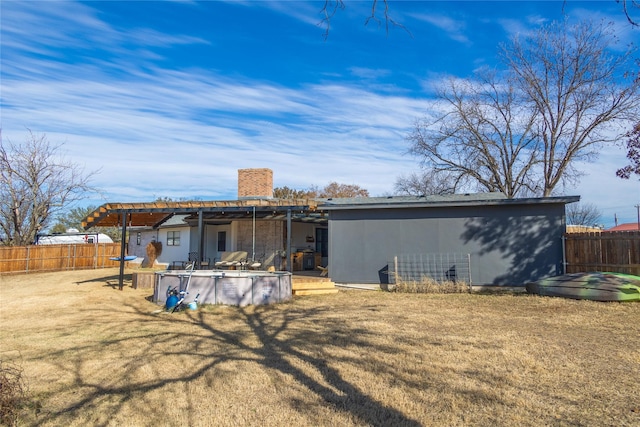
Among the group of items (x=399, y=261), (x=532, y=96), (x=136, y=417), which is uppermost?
(x=532, y=96)

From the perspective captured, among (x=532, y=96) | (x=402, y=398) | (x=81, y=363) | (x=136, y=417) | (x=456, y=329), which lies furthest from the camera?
(x=532, y=96)

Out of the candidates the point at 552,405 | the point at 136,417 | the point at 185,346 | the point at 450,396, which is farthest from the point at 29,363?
the point at 552,405

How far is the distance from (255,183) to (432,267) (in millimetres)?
10711

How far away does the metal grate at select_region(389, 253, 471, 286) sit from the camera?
13.9 m

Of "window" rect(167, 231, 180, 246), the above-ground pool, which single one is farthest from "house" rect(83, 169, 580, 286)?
"window" rect(167, 231, 180, 246)

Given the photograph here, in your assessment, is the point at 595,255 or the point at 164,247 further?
the point at 164,247

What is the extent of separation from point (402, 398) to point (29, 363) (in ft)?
17.1

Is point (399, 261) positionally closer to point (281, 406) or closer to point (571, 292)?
point (571, 292)

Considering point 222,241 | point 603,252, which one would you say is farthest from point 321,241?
point 603,252

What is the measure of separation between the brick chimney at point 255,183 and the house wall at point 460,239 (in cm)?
726

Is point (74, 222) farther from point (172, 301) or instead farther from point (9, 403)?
point (9, 403)

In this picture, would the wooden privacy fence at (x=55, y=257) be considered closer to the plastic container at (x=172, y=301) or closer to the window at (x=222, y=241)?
the window at (x=222, y=241)

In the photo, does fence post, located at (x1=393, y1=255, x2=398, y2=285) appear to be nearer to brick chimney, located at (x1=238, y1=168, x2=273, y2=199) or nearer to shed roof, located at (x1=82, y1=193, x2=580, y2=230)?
shed roof, located at (x1=82, y1=193, x2=580, y2=230)

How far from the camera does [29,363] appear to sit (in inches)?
241
